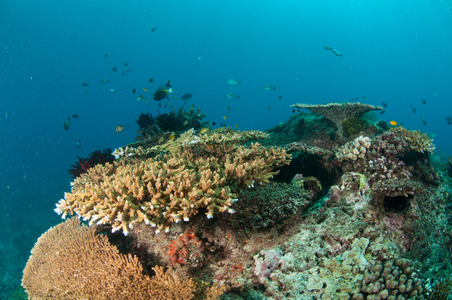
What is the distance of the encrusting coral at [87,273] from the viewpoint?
296 cm

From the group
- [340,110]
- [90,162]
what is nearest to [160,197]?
[90,162]

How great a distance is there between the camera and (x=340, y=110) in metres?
7.42

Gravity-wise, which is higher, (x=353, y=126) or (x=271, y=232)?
(x=353, y=126)

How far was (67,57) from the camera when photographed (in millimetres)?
114000

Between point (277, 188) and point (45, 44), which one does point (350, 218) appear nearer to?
point (277, 188)

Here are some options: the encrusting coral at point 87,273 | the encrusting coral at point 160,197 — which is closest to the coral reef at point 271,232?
the encrusting coral at point 160,197

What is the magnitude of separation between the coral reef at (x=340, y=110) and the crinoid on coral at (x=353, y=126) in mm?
100

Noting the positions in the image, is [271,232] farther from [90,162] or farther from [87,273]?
[90,162]

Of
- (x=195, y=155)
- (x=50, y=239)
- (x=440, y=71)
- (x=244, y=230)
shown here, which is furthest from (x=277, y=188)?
(x=440, y=71)

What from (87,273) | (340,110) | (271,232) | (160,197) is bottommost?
(271,232)

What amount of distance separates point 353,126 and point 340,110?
2.43 ft

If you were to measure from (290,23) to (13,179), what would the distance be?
17092 cm

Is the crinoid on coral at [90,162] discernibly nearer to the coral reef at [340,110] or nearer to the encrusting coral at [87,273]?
the encrusting coral at [87,273]

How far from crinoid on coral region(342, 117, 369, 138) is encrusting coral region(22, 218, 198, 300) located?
688 cm
